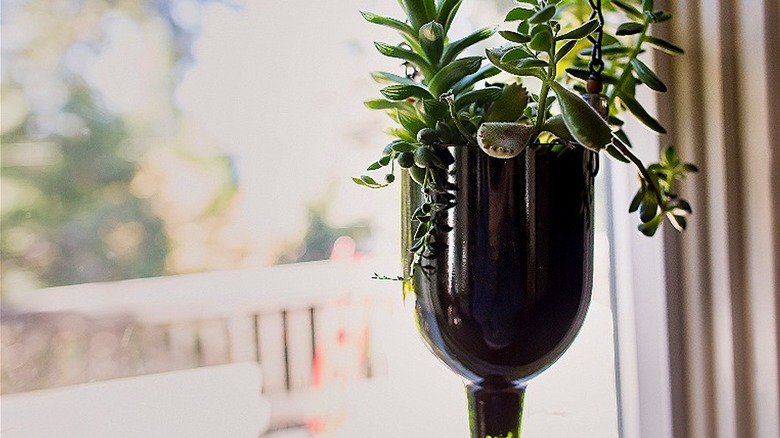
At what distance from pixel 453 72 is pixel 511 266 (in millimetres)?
177

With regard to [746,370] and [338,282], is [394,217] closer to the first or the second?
[338,282]

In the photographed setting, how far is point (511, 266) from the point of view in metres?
0.56

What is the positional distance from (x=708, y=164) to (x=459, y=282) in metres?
0.31

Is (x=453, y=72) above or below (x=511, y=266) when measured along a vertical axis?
above

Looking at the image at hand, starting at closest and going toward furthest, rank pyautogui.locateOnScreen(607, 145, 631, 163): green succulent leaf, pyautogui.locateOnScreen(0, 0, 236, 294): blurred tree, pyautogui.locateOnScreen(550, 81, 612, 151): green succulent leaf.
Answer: pyautogui.locateOnScreen(550, 81, 612, 151): green succulent leaf < pyautogui.locateOnScreen(607, 145, 631, 163): green succulent leaf < pyautogui.locateOnScreen(0, 0, 236, 294): blurred tree

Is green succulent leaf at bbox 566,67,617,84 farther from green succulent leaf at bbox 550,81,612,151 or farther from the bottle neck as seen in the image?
the bottle neck

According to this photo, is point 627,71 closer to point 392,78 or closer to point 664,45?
point 664,45

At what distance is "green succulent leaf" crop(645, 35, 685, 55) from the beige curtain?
0.11 ft

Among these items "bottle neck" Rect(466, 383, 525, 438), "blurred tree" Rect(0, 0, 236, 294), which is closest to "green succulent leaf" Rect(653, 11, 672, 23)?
"bottle neck" Rect(466, 383, 525, 438)

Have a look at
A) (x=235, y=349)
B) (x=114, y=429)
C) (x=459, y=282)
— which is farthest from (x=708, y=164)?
(x=114, y=429)

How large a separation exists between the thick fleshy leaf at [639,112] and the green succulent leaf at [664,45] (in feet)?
0.19

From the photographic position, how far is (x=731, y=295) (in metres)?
0.65

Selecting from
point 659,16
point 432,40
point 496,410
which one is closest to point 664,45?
point 659,16

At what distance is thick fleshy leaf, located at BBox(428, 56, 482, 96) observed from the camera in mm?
562
